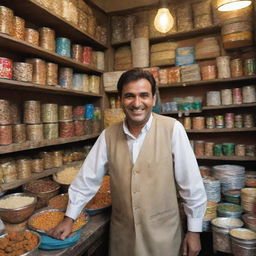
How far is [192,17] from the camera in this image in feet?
9.51

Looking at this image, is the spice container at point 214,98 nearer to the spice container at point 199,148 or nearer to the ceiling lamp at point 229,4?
the spice container at point 199,148

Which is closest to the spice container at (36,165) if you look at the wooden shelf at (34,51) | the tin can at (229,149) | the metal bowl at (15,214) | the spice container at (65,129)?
the spice container at (65,129)

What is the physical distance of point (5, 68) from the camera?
1709 mm

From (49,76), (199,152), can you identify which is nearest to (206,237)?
(199,152)

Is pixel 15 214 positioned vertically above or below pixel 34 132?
below

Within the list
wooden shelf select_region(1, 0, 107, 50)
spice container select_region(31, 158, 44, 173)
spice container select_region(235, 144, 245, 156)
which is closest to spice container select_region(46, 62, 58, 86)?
wooden shelf select_region(1, 0, 107, 50)

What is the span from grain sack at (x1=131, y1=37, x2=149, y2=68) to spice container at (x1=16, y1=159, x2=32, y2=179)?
182cm

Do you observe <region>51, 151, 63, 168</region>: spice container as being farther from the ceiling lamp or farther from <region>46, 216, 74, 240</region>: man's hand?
the ceiling lamp

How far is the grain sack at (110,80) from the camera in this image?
3049 millimetres

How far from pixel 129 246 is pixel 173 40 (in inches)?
105

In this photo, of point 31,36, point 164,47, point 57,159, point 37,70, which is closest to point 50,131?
point 57,159

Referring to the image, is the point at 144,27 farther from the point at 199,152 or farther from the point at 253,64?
the point at 199,152

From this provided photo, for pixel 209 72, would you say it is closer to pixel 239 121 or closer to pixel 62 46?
pixel 239 121

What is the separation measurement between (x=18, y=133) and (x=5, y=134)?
12 cm
